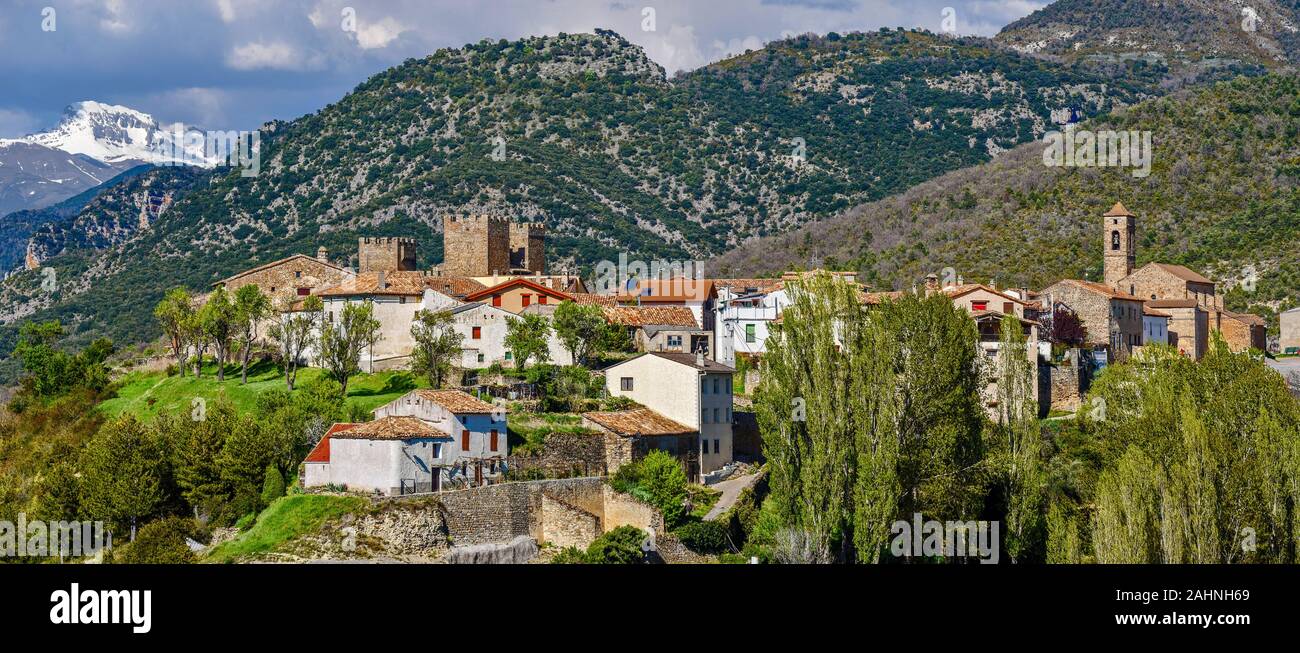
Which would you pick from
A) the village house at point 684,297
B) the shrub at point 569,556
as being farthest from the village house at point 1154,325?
the shrub at point 569,556

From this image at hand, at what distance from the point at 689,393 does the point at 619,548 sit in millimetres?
10300

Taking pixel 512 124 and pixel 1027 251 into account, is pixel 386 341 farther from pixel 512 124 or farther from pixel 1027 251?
pixel 512 124

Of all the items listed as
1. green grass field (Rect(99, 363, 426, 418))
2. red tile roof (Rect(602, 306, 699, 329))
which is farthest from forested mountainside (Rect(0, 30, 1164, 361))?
green grass field (Rect(99, 363, 426, 418))

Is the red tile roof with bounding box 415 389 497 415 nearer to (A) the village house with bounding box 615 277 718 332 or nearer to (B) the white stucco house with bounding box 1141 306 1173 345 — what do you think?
(A) the village house with bounding box 615 277 718 332

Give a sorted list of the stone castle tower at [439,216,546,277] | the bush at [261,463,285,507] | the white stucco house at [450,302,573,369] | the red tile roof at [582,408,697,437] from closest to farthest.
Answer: the bush at [261,463,285,507]
the red tile roof at [582,408,697,437]
the white stucco house at [450,302,573,369]
the stone castle tower at [439,216,546,277]

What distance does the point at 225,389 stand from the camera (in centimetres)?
5859

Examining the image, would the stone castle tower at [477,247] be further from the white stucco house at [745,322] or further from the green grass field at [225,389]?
the green grass field at [225,389]

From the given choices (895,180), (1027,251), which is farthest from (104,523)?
(895,180)

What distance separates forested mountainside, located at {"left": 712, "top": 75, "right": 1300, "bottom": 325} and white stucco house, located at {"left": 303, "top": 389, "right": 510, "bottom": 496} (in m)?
45.6

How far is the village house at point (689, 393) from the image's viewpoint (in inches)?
2003

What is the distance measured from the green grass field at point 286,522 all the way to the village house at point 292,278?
29536 millimetres

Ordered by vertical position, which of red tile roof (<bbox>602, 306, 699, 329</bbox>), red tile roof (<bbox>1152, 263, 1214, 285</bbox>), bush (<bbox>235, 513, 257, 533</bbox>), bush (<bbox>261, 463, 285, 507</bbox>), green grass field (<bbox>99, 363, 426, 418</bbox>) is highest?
red tile roof (<bbox>1152, 263, 1214, 285</bbox>)

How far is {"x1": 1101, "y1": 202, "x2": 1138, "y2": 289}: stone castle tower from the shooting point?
77938 mm
